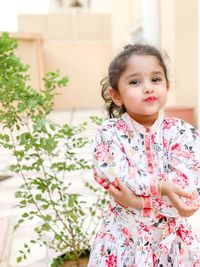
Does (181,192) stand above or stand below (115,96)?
below

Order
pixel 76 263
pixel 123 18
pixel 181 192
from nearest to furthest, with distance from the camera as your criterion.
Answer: pixel 181 192, pixel 76 263, pixel 123 18

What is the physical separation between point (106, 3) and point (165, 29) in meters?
6.47

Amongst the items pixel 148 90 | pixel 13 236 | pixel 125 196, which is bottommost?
pixel 13 236

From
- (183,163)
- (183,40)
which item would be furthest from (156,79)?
(183,40)

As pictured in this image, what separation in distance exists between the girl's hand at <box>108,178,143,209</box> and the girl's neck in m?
0.21

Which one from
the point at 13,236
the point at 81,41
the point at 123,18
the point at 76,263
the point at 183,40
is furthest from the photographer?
the point at 81,41

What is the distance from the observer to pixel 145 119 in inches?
46.4

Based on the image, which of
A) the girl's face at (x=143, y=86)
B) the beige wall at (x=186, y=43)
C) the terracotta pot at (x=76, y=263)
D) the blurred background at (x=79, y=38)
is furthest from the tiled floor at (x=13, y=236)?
the blurred background at (x=79, y=38)

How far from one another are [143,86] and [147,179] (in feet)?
0.86

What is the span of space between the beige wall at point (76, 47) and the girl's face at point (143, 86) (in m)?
11.0

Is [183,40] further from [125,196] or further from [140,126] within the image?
[125,196]

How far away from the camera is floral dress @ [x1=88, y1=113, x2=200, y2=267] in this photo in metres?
1.09

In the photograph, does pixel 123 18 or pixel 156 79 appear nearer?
pixel 156 79

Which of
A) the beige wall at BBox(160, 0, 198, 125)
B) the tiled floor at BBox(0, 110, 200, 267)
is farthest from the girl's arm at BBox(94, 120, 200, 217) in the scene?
the beige wall at BBox(160, 0, 198, 125)
